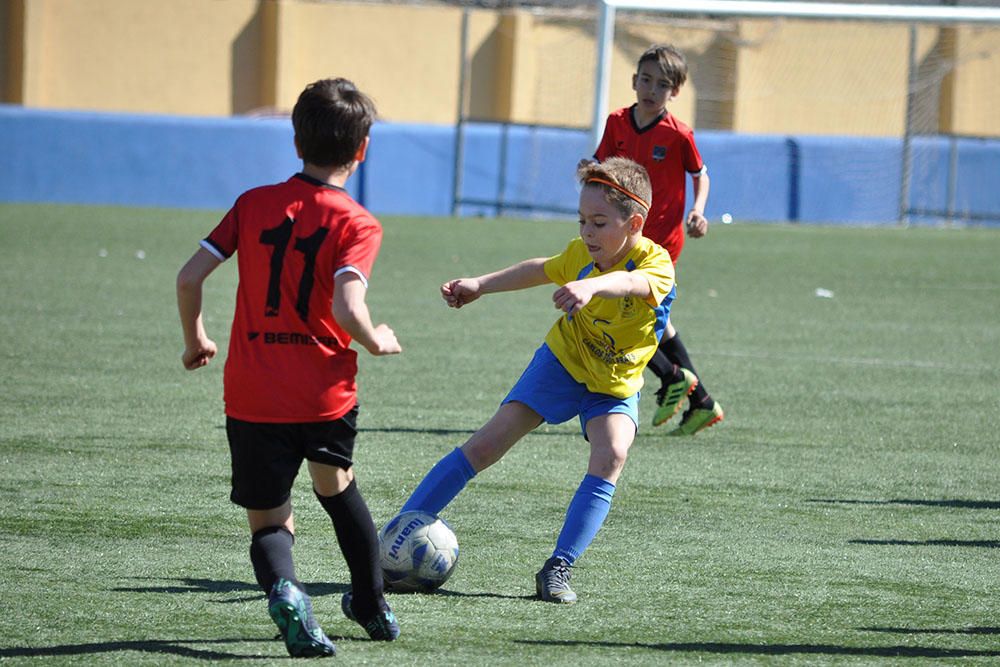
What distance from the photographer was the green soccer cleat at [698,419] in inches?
293

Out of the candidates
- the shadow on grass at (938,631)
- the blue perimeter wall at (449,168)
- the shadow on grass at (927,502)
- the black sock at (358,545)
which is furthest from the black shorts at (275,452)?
the blue perimeter wall at (449,168)

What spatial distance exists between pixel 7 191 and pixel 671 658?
21.2 m

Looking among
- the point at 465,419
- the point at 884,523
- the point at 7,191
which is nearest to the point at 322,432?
the point at 884,523

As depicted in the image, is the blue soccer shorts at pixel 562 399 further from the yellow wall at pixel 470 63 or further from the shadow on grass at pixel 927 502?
the yellow wall at pixel 470 63

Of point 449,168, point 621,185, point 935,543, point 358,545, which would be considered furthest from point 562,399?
point 449,168

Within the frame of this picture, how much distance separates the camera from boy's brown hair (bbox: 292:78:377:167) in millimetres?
3764

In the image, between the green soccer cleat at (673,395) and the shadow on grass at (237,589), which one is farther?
the green soccer cleat at (673,395)

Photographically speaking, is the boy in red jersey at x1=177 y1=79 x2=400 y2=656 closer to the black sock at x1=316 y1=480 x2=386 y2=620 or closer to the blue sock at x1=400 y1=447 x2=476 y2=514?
the black sock at x1=316 y1=480 x2=386 y2=620

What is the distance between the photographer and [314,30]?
29266mm

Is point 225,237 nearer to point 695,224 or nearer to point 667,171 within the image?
point 695,224

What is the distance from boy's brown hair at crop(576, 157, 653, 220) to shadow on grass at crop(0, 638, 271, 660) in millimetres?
1726

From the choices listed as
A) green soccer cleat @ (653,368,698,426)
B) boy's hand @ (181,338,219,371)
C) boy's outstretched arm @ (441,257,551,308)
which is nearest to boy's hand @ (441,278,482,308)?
boy's outstretched arm @ (441,257,551,308)

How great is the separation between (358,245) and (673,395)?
12.9 feet

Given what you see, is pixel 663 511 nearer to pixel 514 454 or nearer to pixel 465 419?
pixel 514 454
